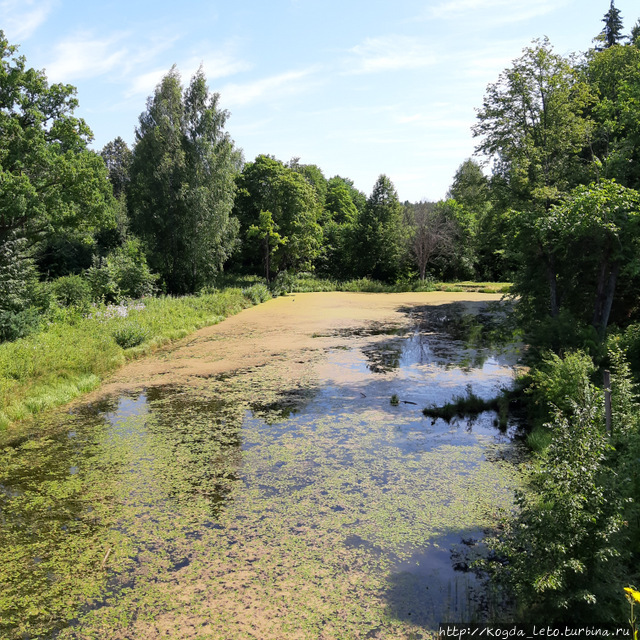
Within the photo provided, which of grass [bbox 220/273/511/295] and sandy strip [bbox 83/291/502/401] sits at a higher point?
grass [bbox 220/273/511/295]

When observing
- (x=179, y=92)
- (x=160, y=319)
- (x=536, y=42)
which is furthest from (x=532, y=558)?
(x=179, y=92)

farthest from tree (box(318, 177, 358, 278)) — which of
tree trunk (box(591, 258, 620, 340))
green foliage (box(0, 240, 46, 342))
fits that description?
tree trunk (box(591, 258, 620, 340))

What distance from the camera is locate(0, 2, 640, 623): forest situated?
3107mm

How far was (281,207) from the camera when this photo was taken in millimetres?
30375

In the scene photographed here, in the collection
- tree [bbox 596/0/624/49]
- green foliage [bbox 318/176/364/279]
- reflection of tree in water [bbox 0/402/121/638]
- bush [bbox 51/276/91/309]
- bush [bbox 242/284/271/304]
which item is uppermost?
tree [bbox 596/0/624/49]

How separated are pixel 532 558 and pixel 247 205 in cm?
3116

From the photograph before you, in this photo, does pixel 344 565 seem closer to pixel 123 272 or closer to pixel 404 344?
pixel 404 344

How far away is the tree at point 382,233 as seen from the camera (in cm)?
3256

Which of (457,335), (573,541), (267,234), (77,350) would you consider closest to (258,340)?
(77,350)

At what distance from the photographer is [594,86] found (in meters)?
15.5

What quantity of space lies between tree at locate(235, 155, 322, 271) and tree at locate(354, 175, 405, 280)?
3.70 m

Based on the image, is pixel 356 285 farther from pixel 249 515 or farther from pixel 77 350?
pixel 249 515

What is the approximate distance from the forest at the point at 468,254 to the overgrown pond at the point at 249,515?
0.59 metres

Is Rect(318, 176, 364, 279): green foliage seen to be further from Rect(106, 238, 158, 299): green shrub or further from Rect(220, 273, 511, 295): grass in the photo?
Rect(106, 238, 158, 299): green shrub
